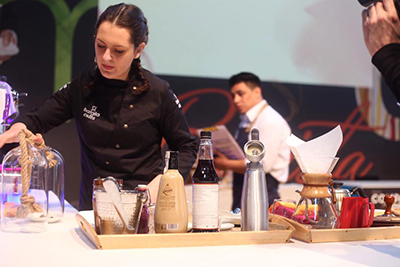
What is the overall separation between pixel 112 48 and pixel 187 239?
965 millimetres

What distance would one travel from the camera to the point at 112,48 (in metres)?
1.88

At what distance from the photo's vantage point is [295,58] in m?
4.61

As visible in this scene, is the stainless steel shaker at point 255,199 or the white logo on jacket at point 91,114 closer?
the stainless steel shaker at point 255,199

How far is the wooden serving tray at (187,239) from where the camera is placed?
1108 millimetres

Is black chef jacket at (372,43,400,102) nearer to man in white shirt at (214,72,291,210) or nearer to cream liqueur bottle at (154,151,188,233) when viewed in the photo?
cream liqueur bottle at (154,151,188,233)

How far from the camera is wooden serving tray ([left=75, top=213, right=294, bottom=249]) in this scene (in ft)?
3.64

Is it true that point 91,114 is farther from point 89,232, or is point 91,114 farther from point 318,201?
point 318,201

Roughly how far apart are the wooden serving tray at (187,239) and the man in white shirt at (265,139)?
211 cm

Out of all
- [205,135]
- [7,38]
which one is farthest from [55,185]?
[7,38]

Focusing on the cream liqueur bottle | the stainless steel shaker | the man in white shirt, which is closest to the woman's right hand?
the cream liqueur bottle

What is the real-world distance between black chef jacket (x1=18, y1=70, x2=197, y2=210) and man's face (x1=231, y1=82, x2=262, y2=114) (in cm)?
168

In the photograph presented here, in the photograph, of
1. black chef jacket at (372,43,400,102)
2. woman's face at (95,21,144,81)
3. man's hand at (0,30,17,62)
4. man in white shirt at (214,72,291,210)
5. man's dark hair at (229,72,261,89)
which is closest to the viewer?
black chef jacket at (372,43,400,102)

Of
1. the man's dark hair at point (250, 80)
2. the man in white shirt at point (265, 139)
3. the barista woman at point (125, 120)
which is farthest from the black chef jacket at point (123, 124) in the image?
the man's dark hair at point (250, 80)

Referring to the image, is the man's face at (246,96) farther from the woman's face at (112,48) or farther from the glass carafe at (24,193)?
the glass carafe at (24,193)
